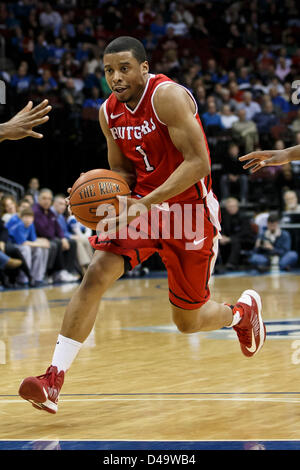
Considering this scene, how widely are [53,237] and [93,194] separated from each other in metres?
8.51

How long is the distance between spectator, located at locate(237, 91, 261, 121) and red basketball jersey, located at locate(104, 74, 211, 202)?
11.6 m

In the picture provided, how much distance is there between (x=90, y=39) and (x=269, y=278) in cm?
796

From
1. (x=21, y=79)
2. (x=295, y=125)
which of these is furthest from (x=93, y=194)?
(x=21, y=79)

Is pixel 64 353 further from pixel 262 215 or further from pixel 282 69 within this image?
pixel 282 69

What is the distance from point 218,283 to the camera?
1107 centimetres

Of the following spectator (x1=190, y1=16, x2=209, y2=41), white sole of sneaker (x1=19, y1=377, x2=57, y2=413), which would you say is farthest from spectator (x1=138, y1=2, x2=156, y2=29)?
white sole of sneaker (x1=19, y1=377, x2=57, y2=413)

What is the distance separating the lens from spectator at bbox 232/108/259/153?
1461 cm

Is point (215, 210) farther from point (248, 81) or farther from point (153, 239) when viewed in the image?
point (248, 81)

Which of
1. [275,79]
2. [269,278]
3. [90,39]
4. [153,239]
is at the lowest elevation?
[269,278]

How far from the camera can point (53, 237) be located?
12.2 meters

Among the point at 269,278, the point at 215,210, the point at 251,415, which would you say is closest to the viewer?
the point at 251,415

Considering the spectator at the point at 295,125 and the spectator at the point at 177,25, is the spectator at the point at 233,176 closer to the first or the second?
the spectator at the point at 295,125

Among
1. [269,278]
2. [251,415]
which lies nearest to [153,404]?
[251,415]
